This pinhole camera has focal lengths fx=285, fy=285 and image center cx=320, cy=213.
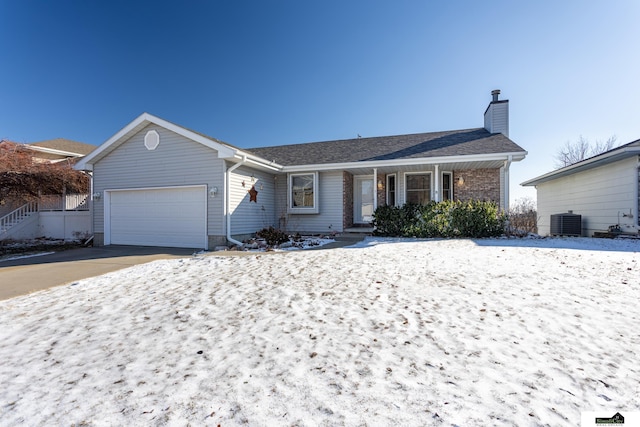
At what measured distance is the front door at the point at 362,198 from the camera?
516 inches

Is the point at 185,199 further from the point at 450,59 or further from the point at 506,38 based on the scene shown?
the point at 506,38

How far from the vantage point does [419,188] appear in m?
12.5

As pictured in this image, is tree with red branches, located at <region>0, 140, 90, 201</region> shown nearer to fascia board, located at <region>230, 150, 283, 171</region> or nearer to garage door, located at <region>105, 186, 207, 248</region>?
garage door, located at <region>105, 186, 207, 248</region>

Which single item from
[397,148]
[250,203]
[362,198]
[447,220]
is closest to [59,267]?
[250,203]

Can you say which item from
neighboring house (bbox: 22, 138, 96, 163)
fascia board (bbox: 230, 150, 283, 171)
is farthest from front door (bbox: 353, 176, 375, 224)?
neighboring house (bbox: 22, 138, 96, 163)

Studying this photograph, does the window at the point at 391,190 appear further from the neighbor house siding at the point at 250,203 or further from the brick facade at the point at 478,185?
the neighbor house siding at the point at 250,203

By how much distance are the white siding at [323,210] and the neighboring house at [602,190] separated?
368 inches

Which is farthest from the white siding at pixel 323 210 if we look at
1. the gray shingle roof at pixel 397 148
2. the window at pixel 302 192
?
the gray shingle roof at pixel 397 148

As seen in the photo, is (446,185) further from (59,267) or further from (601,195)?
(59,267)

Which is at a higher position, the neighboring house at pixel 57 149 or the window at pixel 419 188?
the neighboring house at pixel 57 149

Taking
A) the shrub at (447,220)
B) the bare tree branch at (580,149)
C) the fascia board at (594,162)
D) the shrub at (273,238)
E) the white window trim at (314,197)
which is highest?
the bare tree branch at (580,149)

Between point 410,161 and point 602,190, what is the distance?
24.5 feet

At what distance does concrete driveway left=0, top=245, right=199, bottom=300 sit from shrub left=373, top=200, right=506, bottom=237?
25.0 feet

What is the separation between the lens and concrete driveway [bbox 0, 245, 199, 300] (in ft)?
17.0
